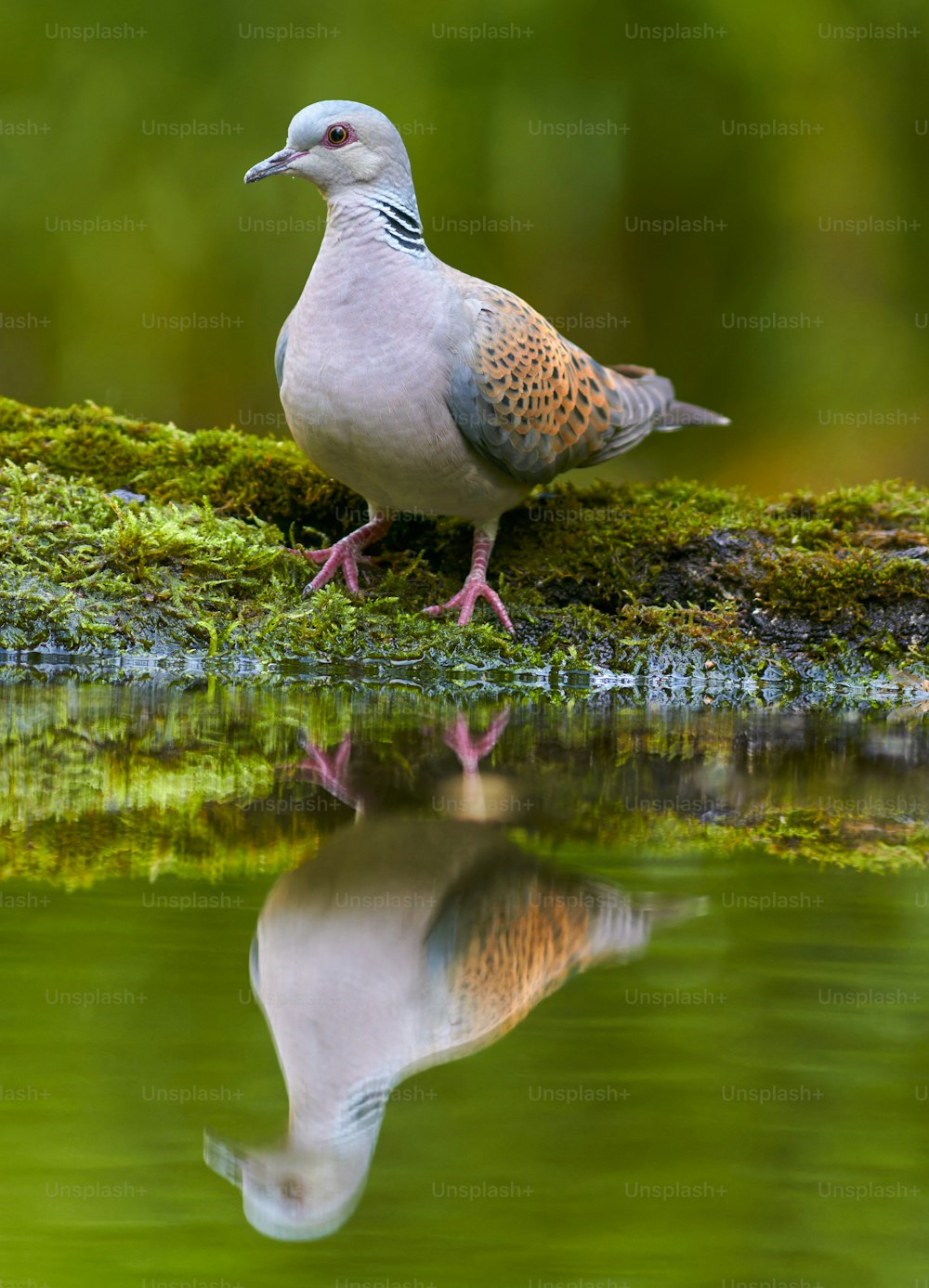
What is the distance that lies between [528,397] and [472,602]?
0.75m

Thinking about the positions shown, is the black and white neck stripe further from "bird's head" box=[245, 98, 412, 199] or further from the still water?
the still water

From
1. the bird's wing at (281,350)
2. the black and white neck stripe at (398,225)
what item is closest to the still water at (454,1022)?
the bird's wing at (281,350)

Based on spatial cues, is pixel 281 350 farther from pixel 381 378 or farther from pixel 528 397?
pixel 528 397

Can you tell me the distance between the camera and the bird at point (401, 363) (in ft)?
15.8

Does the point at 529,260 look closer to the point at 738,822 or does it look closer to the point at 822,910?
the point at 738,822

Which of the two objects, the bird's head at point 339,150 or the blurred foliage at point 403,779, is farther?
the bird's head at point 339,150

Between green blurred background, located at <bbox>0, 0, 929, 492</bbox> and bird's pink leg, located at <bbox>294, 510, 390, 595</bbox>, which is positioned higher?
green blurred background, located at <bbox>0, 0, 929, 492</bbox>

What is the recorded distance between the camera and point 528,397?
5.00m

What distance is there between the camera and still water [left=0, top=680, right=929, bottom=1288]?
63.6 inches

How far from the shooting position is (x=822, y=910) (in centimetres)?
267

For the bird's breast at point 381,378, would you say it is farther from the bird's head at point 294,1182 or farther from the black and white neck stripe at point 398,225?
the bird's head at point 294,1182

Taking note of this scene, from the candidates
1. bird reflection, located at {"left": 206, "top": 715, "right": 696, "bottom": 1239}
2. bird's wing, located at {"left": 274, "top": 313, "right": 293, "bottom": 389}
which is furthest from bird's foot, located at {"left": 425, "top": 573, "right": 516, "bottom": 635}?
bird reflection, located at {"left": 206, "top": 715, "right": 696, "bottom": 1239}

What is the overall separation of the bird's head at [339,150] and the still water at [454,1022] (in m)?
2.24

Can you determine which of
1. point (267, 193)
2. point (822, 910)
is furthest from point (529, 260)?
point (822, 910)
